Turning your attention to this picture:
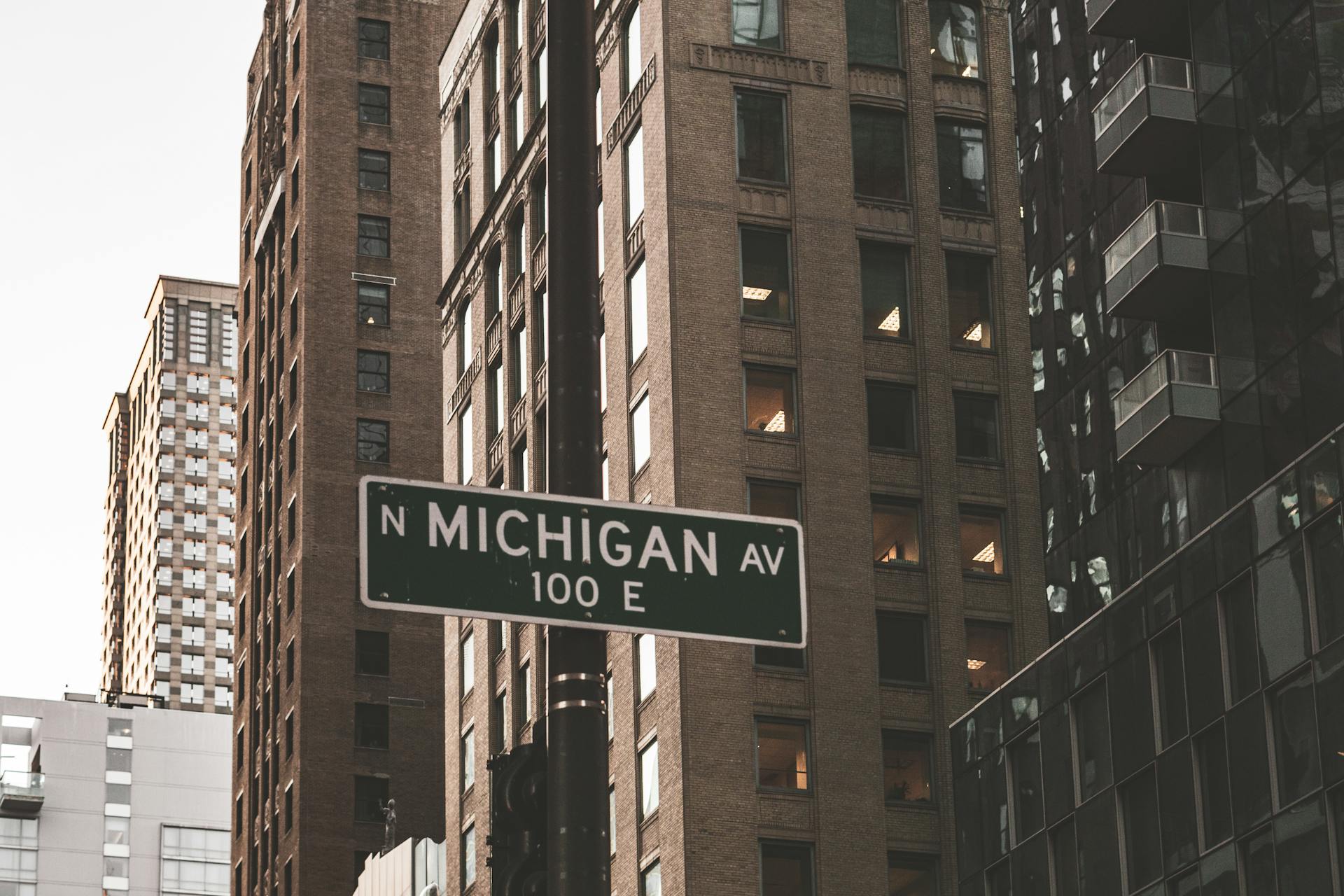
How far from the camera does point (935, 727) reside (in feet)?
202

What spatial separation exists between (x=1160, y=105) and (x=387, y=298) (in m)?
62.1

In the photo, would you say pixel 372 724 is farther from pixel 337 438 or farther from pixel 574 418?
pixel 574 418

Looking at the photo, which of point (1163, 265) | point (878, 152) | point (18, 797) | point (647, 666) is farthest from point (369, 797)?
point (18, 797)

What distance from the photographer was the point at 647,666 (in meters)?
61.5

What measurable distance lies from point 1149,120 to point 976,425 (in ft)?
64.2

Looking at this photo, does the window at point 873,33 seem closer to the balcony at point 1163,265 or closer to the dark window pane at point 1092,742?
the balcony at point 1163,265

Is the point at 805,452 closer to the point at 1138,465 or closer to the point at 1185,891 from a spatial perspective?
the point at 1138,465

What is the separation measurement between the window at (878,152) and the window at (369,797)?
39996 mm

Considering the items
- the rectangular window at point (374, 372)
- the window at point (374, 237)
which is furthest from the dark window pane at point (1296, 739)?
the window at point (374, 237)

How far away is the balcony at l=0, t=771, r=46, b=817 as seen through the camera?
645 ft

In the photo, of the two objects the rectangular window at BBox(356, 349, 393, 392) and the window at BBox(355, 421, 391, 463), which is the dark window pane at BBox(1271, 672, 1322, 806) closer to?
the window at BBox(355, 421, 391, 463)

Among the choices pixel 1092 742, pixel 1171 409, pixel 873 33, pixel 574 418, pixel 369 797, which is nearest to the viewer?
pixel 574 418

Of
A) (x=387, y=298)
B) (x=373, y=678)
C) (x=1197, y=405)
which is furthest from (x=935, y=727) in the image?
(x=387, y=298)

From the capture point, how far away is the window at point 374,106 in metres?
108
